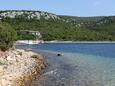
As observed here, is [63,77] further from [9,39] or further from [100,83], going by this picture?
[9,39]

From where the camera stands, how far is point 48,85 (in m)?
46.8

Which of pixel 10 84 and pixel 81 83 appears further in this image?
pixel 81 83

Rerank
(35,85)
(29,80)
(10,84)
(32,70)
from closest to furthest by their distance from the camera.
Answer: (10,84) → (35,85) → (29,80) → (32,70)

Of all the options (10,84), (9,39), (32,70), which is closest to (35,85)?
(10,84)

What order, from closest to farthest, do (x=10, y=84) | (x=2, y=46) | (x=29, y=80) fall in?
1. (x=10, y=84)
2. (x=29, y=80)
3. (x=2, y=46)

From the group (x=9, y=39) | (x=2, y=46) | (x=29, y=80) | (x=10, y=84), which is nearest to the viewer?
(x=10, y=84)

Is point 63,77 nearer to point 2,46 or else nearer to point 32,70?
point 32,70

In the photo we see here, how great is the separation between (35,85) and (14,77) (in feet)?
13.4

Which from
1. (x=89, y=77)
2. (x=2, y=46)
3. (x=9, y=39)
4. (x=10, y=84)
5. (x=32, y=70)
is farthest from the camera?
(x=9, y=39)

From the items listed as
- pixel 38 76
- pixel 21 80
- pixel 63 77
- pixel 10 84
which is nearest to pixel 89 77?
pixel 63 77

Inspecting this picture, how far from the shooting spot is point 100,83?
4784 centimetres

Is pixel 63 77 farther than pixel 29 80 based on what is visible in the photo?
Yes

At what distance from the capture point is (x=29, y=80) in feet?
162

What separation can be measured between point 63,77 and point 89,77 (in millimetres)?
4267
